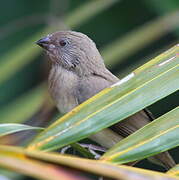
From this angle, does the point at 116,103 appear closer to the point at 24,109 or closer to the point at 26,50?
the point at 24,109

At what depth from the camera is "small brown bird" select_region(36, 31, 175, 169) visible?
3.23 meters

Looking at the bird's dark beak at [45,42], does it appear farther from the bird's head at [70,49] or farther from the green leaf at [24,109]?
the green leaf at [24,109]

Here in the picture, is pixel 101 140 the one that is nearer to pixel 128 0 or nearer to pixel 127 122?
pixel 127 122

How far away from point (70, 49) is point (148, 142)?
69.6 inches

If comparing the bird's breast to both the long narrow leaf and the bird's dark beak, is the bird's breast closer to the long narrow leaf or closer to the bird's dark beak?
the bird's dark beak

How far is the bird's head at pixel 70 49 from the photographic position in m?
3.55

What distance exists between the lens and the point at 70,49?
364 cm

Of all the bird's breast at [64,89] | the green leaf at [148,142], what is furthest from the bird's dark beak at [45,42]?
the green leaf at [148,142]

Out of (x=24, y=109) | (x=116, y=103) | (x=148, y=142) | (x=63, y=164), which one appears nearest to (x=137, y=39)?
(x=24, y=109)

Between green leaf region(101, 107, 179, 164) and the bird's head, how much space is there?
57.8 inches

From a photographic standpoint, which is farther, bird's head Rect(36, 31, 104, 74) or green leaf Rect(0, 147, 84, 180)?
bird's head Rect(36, 31, 104, 74)

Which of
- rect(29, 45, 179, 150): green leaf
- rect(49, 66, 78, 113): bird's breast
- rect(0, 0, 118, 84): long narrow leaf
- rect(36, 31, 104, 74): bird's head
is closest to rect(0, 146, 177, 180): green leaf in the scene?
rect(29, 45, 179, 150): green leaf

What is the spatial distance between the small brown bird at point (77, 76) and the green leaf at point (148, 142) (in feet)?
3.60

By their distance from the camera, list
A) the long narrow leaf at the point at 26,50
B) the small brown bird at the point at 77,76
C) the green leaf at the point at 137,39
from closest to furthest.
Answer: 1. the small brown bird at the point at 77,76
2. the long narrow leaf at the point at 26,50
3. the green leaf at the point at 137,39
